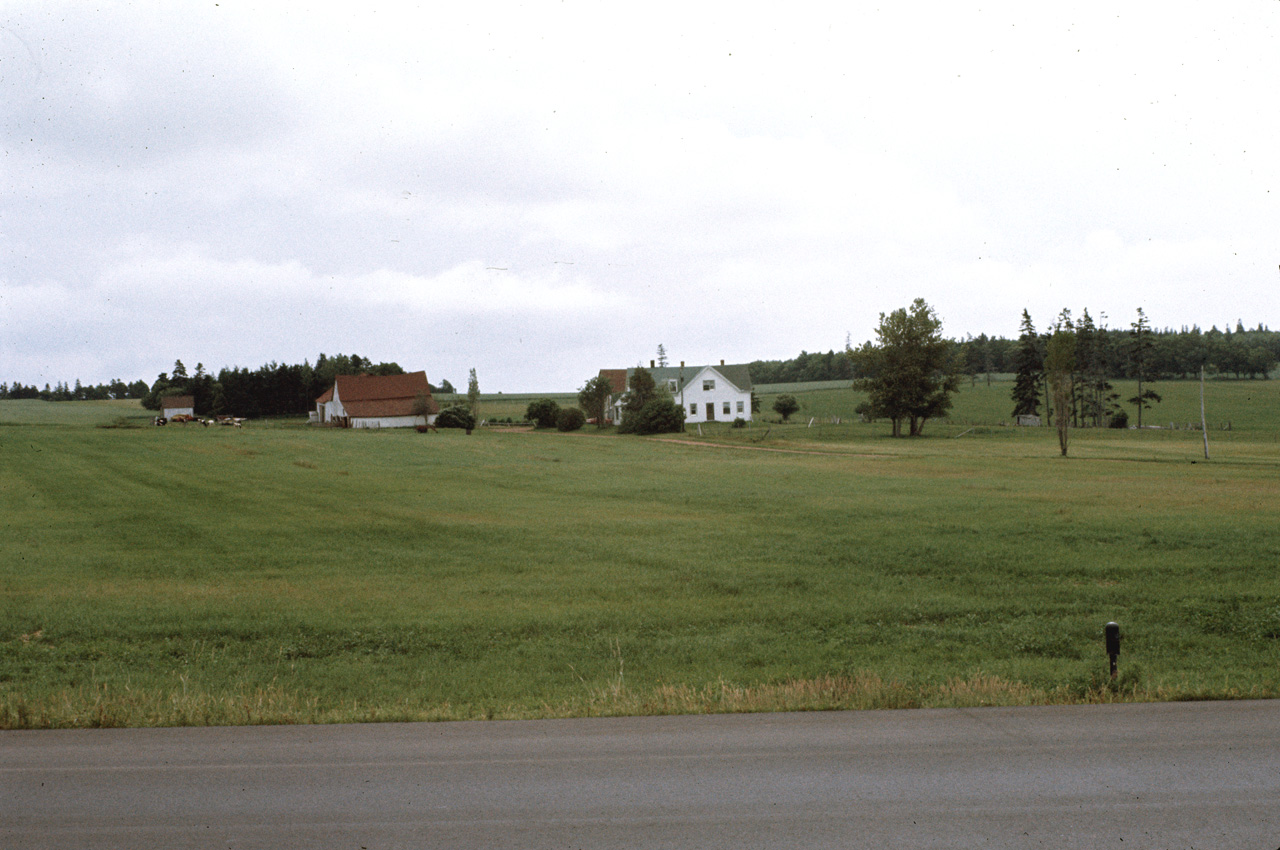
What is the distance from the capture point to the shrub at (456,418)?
89.1 metres

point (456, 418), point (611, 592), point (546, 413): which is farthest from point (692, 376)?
point (611, 592)

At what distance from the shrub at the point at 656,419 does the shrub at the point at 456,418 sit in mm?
15859

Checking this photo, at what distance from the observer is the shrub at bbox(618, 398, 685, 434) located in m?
85.6

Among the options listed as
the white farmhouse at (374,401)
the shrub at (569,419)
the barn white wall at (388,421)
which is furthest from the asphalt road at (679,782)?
the barn white wall at (388,421)

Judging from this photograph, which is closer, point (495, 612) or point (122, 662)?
point (122, 662)

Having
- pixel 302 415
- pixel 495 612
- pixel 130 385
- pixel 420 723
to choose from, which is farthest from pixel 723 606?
pixel 130 385

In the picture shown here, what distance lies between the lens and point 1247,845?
20.9 feet

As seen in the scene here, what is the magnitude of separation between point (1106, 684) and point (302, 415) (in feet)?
401

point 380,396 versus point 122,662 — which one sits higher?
point 380,396

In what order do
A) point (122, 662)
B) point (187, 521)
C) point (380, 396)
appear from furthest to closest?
point (380, 396)
point (187, 521)
point (122, 662)

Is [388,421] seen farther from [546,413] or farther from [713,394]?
[713,394]

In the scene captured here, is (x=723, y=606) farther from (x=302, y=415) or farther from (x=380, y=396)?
(x=302, y=415)

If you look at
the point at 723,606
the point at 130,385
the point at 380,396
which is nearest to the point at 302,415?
the point at 380,396

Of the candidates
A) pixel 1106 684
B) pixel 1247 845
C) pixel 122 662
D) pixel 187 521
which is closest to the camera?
pixel 1247 845
